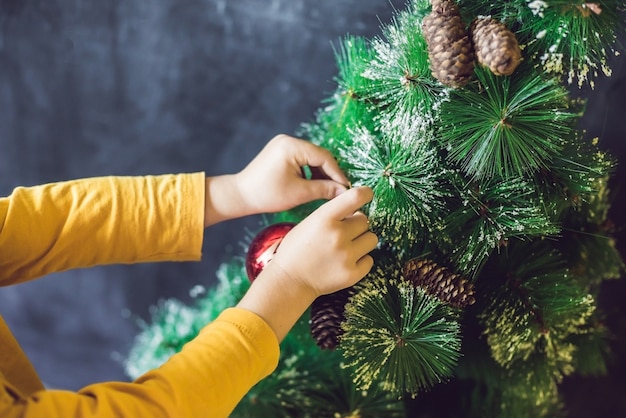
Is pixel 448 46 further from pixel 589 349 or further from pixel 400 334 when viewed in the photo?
pixel 589 349

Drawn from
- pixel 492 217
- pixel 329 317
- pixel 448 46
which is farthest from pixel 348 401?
pixel 448 46

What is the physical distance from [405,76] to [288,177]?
16cm

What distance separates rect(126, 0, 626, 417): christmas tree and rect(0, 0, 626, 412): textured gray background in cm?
17

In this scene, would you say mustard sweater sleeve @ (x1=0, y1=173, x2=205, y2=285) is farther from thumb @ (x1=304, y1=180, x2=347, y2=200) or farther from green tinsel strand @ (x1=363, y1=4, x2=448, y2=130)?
green tinsel strand @ (x1=363, y1=4, x2=448, y2=130)

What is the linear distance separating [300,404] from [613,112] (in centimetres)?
44

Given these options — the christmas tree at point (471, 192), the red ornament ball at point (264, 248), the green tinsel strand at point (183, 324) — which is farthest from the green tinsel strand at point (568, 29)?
the green tinsel strand at point (183, 324)

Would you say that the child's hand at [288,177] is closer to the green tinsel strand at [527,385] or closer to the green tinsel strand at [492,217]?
the green tinsel strand at [492,217]

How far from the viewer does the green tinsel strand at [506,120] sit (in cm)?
38

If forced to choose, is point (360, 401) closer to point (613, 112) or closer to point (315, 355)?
point (315, 355)

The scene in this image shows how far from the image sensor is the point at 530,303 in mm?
478

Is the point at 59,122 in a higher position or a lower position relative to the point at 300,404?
higher

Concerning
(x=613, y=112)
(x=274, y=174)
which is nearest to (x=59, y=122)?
(x=274, y=174)

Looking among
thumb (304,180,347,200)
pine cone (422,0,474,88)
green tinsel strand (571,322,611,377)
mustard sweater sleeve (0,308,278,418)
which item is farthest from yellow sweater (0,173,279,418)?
green tinsel strand (571,322,611,377)

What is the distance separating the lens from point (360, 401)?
57cm
